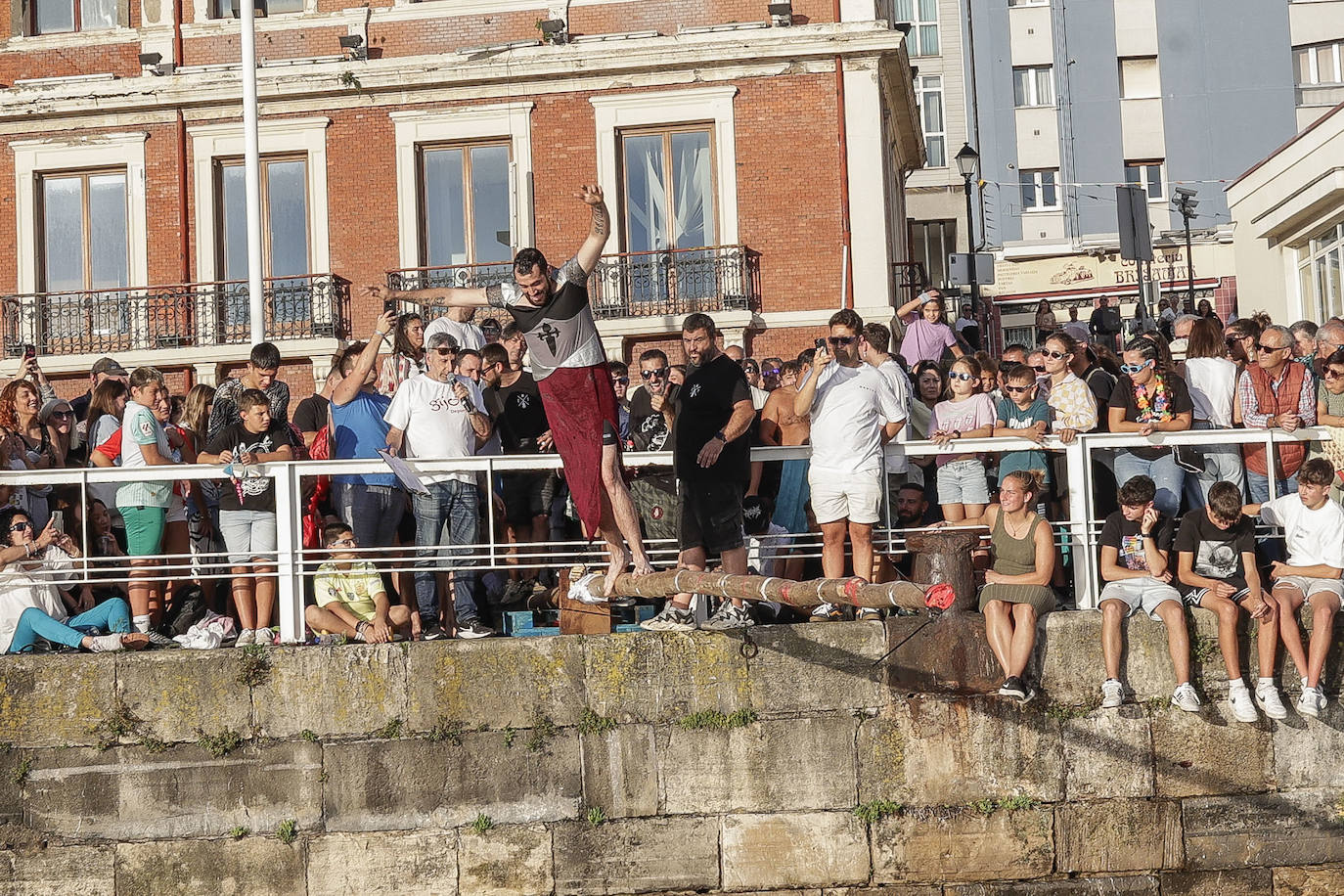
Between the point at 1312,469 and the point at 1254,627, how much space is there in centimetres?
94

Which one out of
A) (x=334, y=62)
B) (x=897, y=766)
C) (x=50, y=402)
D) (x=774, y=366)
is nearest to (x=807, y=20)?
(x=334, y=62)

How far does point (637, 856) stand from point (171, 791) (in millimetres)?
2670

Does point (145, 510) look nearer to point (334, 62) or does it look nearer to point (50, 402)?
point (50, 402)

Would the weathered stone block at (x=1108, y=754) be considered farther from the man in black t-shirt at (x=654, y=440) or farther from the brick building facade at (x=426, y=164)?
the brick building facade at (x=426, y=164)

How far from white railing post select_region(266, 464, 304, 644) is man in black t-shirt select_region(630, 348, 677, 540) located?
2.01m

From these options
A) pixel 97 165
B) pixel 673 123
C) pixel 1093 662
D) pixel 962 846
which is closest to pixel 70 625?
pixel 962 846

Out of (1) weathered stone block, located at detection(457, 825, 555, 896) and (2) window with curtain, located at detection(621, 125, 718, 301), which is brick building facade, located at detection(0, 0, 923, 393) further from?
(1) weathered stone block, located at detection(457, 825, 555, 896)

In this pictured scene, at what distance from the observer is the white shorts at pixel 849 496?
947 cm

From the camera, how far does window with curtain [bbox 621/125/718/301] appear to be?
2081cm

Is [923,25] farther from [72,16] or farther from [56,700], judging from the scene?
[56,700]

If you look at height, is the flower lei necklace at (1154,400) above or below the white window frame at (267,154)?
below

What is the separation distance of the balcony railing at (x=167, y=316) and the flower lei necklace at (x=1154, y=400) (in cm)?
1295

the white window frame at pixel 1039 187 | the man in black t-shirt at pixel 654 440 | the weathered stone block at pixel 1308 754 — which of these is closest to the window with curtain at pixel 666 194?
the man in black t-shirt at pixel 654 440

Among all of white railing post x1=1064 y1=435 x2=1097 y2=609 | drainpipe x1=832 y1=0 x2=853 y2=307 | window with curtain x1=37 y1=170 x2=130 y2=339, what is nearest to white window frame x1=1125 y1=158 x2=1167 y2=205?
drainpipe x1=832 y1=0 x2=853 y2=307
